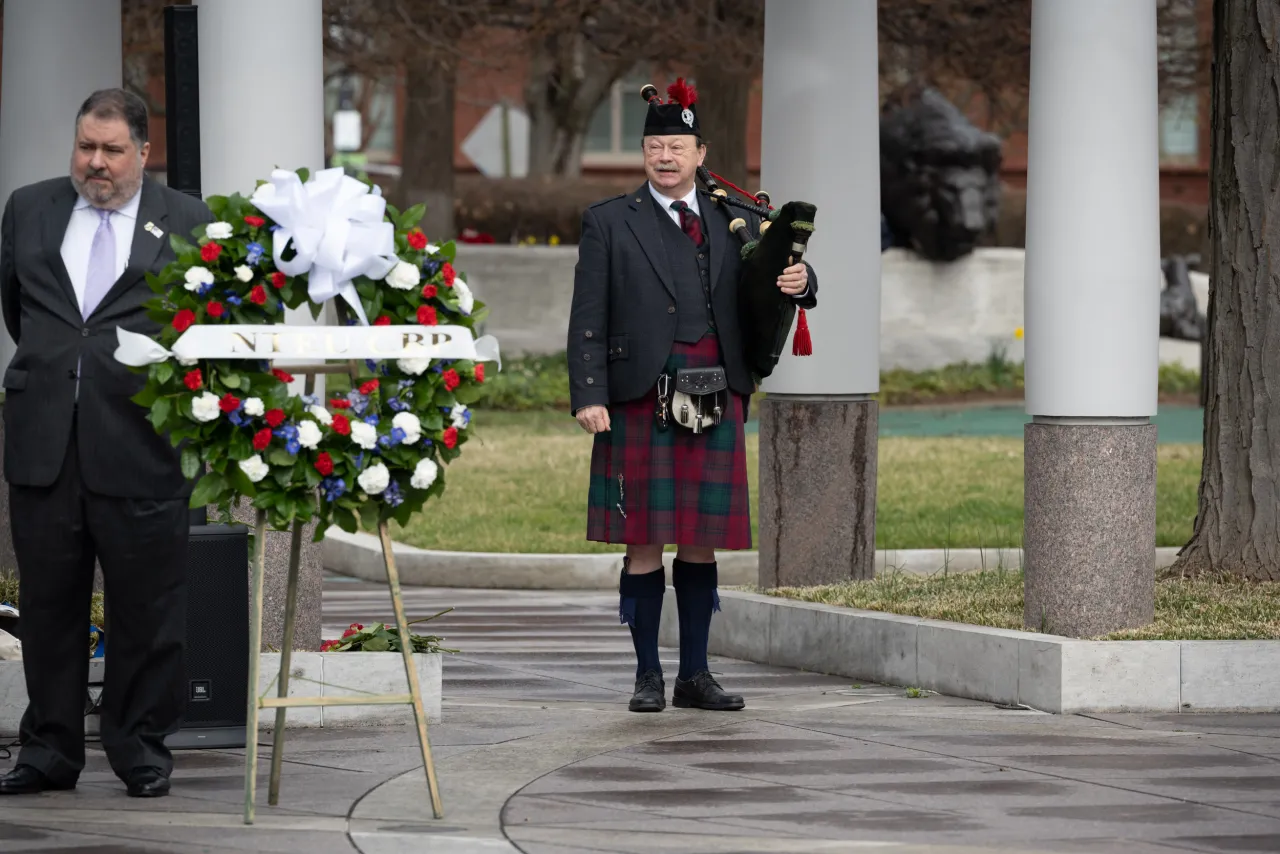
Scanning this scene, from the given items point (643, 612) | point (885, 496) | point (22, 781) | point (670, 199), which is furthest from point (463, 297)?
point (885, 496)

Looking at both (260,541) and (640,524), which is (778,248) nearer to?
(640,524)

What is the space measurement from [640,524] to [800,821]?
1.95m

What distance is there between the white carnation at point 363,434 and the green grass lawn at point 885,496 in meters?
6.77

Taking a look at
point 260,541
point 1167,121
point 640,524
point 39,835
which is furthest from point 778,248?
point 1167,121

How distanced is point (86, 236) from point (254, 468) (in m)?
1.01

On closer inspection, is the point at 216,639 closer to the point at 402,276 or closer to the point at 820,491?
the point at 402,276

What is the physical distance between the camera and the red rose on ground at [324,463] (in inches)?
228

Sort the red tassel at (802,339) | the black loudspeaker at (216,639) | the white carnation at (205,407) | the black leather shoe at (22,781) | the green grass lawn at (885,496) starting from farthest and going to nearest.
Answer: the green grass lawn at (885,496) < the red tassel at (802,339) < the black loudspeaker at (216,639) < the black leather shoe at (22,781) < the white carnation at (205,407)

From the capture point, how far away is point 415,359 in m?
5.85

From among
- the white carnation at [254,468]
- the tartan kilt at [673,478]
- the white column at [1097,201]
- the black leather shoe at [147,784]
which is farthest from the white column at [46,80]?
the white carnation at [254,468]

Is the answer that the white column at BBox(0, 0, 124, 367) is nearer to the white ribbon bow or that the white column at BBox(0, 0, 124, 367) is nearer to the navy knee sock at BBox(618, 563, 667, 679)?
the navy knee sock at BBox(618, 563, 667, 679)

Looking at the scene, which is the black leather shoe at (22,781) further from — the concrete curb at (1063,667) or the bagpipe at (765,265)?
the concrete curb at (1063,667)

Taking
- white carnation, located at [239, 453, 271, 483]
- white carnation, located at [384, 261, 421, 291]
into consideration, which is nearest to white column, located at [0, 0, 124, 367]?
white carnation, located at [384, 261, 421, 291]

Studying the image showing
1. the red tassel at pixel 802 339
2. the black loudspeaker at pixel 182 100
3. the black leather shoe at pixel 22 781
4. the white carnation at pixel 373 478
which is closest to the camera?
the white carnation at pixel 373 478
